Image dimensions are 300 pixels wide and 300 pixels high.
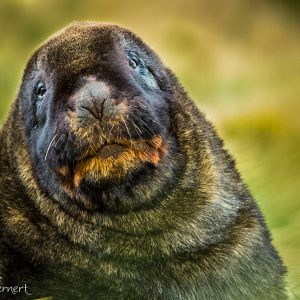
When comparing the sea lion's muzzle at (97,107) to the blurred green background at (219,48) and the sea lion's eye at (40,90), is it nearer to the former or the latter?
the sea lion's eye at (40,90)

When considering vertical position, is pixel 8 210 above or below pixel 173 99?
below

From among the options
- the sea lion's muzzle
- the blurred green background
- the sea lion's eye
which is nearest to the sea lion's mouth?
the sea lion's muzzle

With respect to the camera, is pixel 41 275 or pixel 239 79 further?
pixel 239 79

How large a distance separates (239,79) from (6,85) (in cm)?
418

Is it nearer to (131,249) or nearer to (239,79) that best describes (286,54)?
(239,79)

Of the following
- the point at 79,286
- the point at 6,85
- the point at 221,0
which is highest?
the point at 221,0

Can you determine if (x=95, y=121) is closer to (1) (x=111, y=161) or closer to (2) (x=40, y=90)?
(1) (x=111, y=161)

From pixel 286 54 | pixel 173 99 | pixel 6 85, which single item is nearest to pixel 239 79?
pixel 286 54

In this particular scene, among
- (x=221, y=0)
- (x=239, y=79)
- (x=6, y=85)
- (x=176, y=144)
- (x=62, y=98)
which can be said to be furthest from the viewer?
(x=221, y=0)

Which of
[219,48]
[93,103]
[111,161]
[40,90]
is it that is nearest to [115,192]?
[111,161]

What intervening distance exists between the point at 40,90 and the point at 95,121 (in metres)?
0.94

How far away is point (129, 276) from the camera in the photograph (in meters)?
7.14

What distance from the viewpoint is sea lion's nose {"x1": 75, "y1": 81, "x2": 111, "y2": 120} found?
22.0 feet

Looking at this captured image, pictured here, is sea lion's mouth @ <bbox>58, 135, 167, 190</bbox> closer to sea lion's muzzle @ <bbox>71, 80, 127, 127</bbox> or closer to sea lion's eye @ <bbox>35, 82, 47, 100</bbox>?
sea lion's muzzle @ <bbox>71, 80, 127, 127</bbox>
